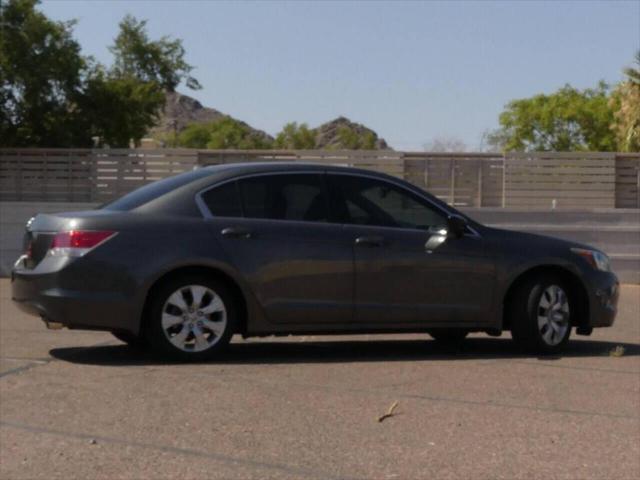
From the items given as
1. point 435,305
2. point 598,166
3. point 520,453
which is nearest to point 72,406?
point 520,453

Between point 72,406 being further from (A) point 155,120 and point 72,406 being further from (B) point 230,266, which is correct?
(A) point 155,120

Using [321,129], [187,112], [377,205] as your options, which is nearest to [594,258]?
[377,205]

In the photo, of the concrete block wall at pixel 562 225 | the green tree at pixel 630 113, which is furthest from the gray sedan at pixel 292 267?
the green tree at pixel 630 113

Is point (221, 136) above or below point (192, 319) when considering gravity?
above

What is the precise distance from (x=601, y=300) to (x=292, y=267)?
2.70 meters

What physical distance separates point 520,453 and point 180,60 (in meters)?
37.0

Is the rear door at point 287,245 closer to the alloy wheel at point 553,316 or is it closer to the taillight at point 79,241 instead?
the taillight at point 79,241

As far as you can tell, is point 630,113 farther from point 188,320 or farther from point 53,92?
point 188,320

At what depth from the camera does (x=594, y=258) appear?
10.4 meters

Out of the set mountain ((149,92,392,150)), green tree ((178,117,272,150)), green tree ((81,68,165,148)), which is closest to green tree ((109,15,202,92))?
green tree ((81,68,165,148))

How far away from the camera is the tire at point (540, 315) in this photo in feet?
32.8

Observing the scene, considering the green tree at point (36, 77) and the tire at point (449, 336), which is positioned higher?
the green tree at point (36, 77)

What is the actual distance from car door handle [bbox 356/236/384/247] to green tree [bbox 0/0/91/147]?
20205 mm

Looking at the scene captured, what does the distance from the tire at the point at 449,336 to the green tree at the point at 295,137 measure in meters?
76.0
